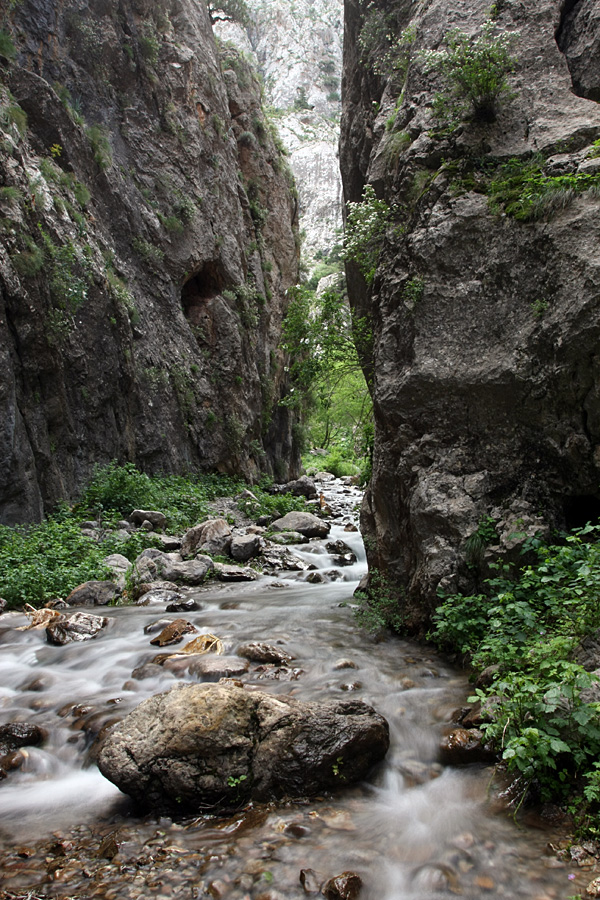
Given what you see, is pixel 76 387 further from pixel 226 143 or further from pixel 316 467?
pixel 316 467

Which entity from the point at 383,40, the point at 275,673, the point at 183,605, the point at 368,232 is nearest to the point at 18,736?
the point at 275,673

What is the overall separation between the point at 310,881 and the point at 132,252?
17.4 meters

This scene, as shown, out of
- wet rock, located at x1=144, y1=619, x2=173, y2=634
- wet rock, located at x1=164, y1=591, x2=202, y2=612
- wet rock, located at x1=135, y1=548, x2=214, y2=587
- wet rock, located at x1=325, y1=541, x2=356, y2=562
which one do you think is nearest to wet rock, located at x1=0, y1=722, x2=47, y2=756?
wet rock, located at x1=144, y1=619, x2=173, y2=634

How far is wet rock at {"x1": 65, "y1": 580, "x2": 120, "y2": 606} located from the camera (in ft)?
27.4

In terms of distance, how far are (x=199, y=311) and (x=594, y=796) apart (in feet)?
64.2

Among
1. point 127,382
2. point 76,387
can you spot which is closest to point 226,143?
point 127,382

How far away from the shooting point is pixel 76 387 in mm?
12578

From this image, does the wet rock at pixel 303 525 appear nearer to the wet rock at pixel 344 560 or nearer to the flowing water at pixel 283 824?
the wet rock at pixel 344 560

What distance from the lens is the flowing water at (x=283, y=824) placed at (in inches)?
111

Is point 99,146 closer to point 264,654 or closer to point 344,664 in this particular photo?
point 264,654

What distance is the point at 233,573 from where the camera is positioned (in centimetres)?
1048

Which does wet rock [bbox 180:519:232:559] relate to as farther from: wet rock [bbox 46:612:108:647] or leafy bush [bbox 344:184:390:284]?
leafy bush [bbox 344:184:390:284]

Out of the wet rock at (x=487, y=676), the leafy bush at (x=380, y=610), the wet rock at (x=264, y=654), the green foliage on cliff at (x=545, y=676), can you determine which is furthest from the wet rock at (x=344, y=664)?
the wet rock at (x=487, y=676)

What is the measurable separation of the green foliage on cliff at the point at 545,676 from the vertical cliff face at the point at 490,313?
2.15 feet
